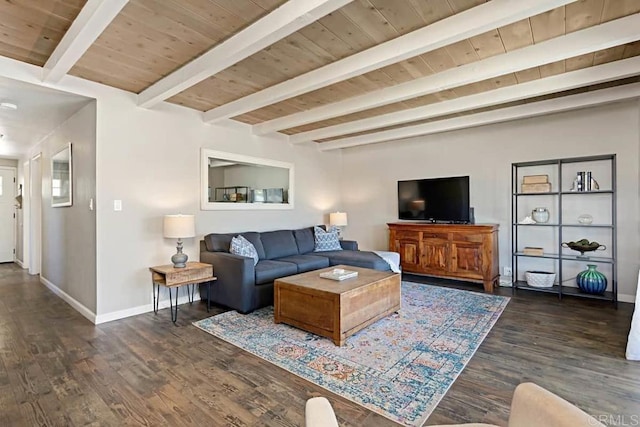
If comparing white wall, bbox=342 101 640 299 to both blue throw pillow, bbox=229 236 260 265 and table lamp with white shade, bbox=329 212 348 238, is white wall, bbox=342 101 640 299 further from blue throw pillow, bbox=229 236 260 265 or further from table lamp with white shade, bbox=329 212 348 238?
blue throw pillow, bbox=229 236 260 265

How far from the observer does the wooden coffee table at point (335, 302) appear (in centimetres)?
277

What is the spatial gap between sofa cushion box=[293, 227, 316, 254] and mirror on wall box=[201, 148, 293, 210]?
546mm

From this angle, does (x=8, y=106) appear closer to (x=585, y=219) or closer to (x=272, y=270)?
(x=272, y=270)

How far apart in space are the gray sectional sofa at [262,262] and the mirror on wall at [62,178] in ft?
5.79

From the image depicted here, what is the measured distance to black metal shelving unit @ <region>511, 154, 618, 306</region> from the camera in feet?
13.0

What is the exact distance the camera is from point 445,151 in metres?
5.44

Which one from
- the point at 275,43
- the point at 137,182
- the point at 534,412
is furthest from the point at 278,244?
the point at 534,412

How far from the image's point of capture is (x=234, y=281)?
3.65m

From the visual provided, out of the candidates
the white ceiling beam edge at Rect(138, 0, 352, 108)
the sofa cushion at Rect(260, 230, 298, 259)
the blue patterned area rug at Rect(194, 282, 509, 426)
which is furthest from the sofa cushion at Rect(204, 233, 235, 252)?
the white ceiling beam edge at Rect(138, 0, 352, 108)

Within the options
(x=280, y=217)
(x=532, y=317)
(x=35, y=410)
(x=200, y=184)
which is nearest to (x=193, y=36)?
(x=200, y=184)

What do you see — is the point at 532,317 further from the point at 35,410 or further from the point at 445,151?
the point at 35,410

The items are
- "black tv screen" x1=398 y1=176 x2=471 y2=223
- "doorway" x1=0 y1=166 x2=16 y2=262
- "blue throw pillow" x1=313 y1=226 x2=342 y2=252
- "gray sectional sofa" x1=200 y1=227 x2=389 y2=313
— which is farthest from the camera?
"doorway" x1=0 y1=166 x2=16 y2=262

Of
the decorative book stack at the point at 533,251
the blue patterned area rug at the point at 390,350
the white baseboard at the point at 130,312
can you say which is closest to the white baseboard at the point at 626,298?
the decorative book stack at the point at 533,251

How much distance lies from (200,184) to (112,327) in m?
1.93
